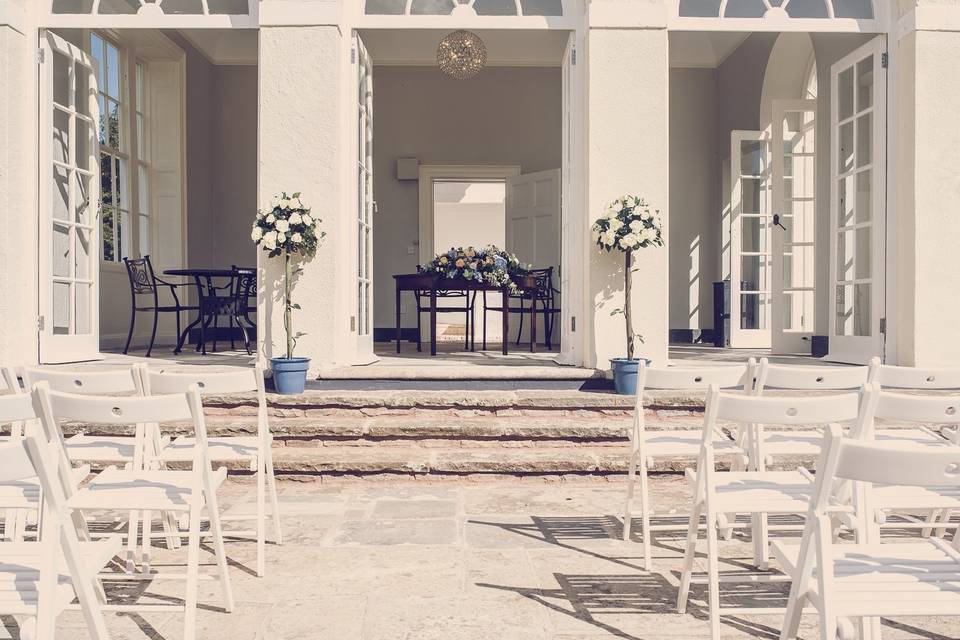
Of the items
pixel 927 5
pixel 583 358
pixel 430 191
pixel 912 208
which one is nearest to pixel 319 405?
pixel 583 358

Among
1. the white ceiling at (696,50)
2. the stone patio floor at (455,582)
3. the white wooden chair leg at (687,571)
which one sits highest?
the white ceiling at (696,50)

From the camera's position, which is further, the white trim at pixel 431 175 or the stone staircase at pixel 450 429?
the white trim at pixel 431 175

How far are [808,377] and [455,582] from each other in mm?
1449

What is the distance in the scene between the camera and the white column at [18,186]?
5711 mm

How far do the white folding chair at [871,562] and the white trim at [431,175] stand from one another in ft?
28.3

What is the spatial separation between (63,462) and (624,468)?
2951 millimetres

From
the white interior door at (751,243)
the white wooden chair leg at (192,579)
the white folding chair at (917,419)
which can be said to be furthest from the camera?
the white interior door at (751,243)

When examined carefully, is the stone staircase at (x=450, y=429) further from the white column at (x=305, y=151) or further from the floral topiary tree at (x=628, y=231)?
the white column at (x=305, y=151)

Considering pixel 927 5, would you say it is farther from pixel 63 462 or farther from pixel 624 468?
pixel 63 462

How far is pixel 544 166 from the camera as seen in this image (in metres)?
10.5

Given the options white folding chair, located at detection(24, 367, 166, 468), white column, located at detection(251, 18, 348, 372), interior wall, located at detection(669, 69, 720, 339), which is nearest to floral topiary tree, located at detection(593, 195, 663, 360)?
white column, located at detection(251, 18, 348, 372)

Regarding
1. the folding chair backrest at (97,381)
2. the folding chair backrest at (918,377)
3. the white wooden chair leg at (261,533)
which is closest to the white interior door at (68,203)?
the folding chair backrest at (97,381)

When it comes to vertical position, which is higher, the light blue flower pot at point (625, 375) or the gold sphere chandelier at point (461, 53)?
the gold sphere chandelier at point (461, 53)

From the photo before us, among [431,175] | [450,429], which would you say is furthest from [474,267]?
[431,175]
